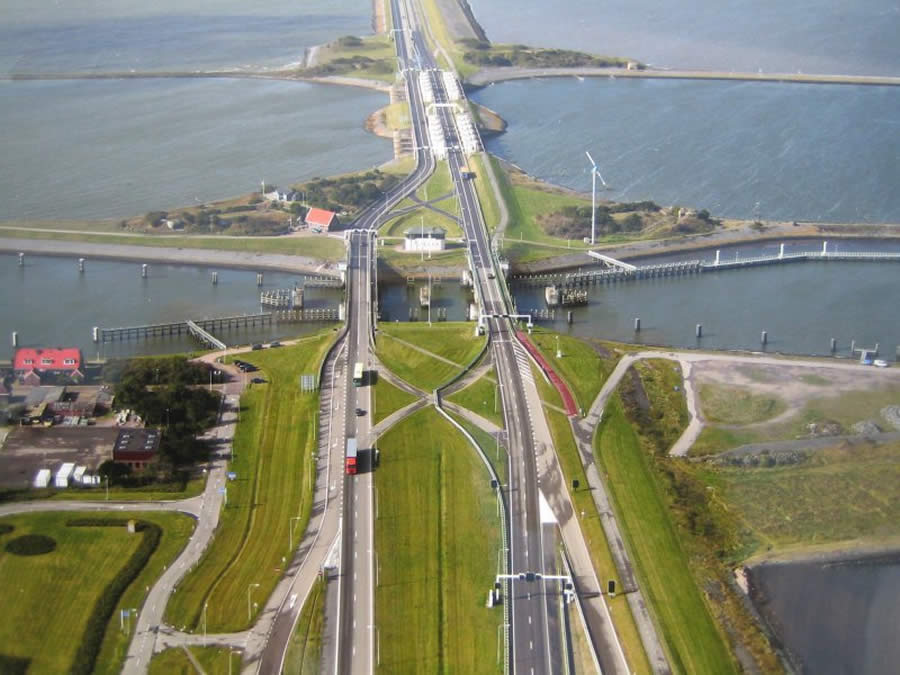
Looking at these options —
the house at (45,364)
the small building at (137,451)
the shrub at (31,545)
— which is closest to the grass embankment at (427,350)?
the small building at (137,451)

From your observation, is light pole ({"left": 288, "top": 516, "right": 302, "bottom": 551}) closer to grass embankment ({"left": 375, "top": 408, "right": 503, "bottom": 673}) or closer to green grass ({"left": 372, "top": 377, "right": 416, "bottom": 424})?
Result: grass embankment ({"left": 375, "top": 408, "right": 503, "bottom": 673})

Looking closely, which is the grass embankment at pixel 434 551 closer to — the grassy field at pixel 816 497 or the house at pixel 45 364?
the grassy field at pixel 816 497

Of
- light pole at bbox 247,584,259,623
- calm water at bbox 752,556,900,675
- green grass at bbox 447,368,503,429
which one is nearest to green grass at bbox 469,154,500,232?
green grass at bbox 447,368,503,429

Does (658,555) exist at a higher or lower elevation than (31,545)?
lower

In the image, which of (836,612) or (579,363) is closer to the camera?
(836,612)

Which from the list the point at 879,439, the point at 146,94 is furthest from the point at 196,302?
the point at 146,94

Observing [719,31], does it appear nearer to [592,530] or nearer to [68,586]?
[592,530]

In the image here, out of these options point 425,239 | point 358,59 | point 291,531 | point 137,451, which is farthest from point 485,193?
point 358,59
